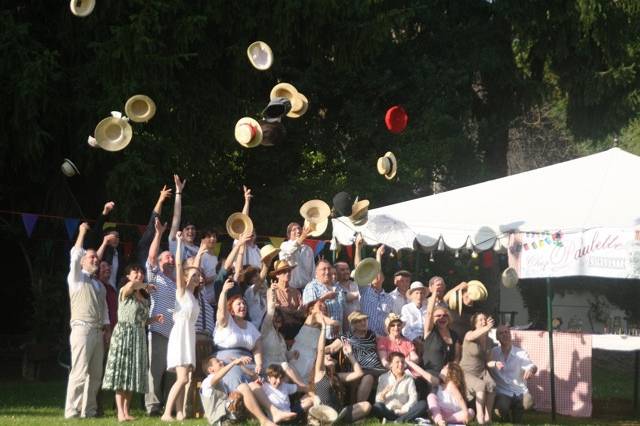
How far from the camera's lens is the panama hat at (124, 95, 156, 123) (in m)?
13.5

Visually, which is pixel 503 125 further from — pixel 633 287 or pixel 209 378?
pixel 209 378

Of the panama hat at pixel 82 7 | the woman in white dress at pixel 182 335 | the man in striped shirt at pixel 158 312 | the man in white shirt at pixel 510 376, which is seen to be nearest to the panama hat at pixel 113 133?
the panama hat at pixel 82 7

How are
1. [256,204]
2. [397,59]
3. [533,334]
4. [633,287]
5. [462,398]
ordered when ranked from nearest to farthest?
[462,398] < [533,334] < [256,204] < [397,59] < [633,287]

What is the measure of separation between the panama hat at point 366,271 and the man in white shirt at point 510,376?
1502 millimetres

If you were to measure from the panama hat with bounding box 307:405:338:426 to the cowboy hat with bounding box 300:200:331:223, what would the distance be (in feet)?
10.4

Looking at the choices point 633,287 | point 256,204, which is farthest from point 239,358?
point 633,287

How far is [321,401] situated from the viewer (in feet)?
36.0

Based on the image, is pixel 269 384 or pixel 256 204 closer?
pixel 269 384

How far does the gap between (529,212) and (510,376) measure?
1916mm

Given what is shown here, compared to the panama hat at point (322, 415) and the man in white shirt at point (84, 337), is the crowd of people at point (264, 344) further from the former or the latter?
the panama hat at point (322, 415)

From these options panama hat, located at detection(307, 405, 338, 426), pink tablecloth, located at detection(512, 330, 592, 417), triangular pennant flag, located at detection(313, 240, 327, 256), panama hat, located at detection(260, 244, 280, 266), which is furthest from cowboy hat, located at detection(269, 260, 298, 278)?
triangular pennant flag, located at detection(313, 240, 327, 256)

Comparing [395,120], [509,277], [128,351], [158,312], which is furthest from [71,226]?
[509,277]

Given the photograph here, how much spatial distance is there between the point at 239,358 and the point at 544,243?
3.73 meters

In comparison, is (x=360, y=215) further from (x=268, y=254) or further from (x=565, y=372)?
(x=565, y=372)
